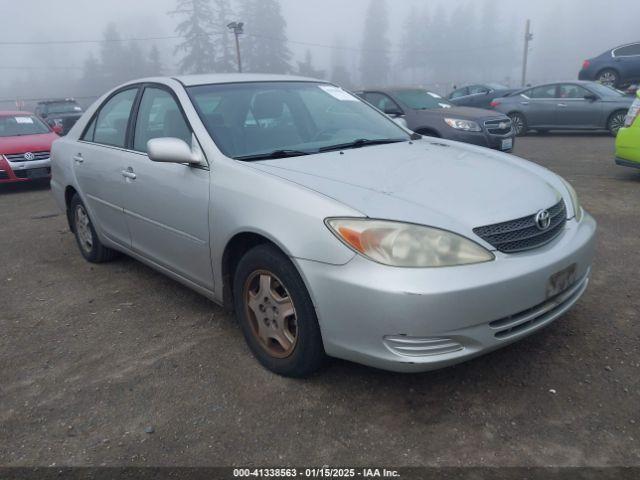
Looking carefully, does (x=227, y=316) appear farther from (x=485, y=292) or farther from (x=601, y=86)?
(x=601, y=86)

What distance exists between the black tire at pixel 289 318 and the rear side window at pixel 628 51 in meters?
18.3

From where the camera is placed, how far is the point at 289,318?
275 cm

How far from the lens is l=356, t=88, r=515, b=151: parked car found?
338 inches

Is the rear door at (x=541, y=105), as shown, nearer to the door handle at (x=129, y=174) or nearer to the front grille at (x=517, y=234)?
the front grille at (x=517, y=234)

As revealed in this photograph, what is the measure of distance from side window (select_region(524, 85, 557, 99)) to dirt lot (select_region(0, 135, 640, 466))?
10869 mm

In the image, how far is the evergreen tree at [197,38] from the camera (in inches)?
2840

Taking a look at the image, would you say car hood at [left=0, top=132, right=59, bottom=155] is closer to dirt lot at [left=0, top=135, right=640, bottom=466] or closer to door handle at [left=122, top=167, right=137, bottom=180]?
dirt lot at [left=0, top=135, right=640, bottom=466]

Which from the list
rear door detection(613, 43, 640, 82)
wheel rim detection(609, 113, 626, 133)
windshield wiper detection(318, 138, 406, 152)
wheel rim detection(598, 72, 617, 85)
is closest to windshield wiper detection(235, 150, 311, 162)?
windshield wiper detection(318, 138, 406, 152)

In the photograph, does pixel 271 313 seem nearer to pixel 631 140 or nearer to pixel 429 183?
pixel 429 183

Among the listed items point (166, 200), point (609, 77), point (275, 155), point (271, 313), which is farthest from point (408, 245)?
point (609, 77)

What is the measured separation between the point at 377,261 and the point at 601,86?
13.3 meters

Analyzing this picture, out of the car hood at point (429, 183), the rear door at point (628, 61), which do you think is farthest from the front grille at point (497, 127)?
the rear door at point (628, 61)

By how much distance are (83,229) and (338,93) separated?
2664 mm

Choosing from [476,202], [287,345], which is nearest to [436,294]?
[476,202]
